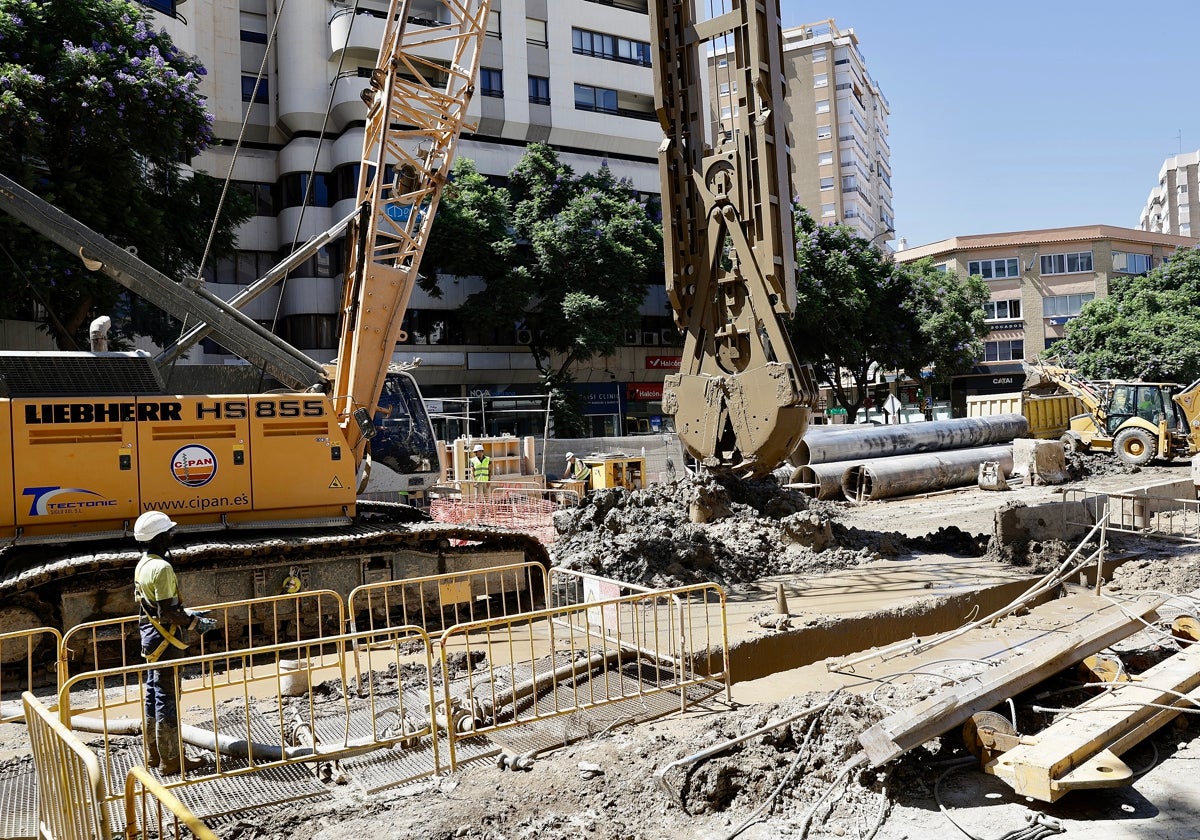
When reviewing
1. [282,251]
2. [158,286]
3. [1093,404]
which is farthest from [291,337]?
[1093,404]

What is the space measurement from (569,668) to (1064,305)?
2330 inches

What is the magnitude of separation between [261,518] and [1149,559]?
11261 mm

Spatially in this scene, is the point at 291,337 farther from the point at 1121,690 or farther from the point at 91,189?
the point at 1121,690

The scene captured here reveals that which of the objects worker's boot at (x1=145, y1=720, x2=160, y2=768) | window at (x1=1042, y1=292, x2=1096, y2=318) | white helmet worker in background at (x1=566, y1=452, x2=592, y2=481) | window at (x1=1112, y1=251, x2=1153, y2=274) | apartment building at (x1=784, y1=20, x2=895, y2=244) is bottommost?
worker's boot at (x1=145, y1=720, x2=160, y2=768)

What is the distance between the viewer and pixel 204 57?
33188 mm

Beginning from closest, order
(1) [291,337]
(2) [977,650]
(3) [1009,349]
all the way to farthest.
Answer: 1. (2) [977,650]
2. (1) [291,337]
3. (3) [1009,349]

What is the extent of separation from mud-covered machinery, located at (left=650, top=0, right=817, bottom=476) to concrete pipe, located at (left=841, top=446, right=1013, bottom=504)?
34.1 ft

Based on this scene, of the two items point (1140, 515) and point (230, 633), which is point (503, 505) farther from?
point (1140, 515)

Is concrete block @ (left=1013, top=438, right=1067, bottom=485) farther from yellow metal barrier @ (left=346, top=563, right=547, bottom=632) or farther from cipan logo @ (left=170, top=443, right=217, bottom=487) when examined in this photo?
cipan logo @ (left=170, top=443, right=217, bottom=487)

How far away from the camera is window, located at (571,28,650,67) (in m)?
39.0

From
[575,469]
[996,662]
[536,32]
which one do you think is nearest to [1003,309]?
[536,32]

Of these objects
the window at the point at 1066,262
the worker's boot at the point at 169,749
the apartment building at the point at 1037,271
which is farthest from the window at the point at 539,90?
the window at the point at 1066,262

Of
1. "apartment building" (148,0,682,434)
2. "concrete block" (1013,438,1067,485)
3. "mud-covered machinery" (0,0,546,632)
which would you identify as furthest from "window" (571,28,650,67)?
"mud-covered machinery" (0,0,546,632)

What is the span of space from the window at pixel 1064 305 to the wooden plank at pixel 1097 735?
189 feet
